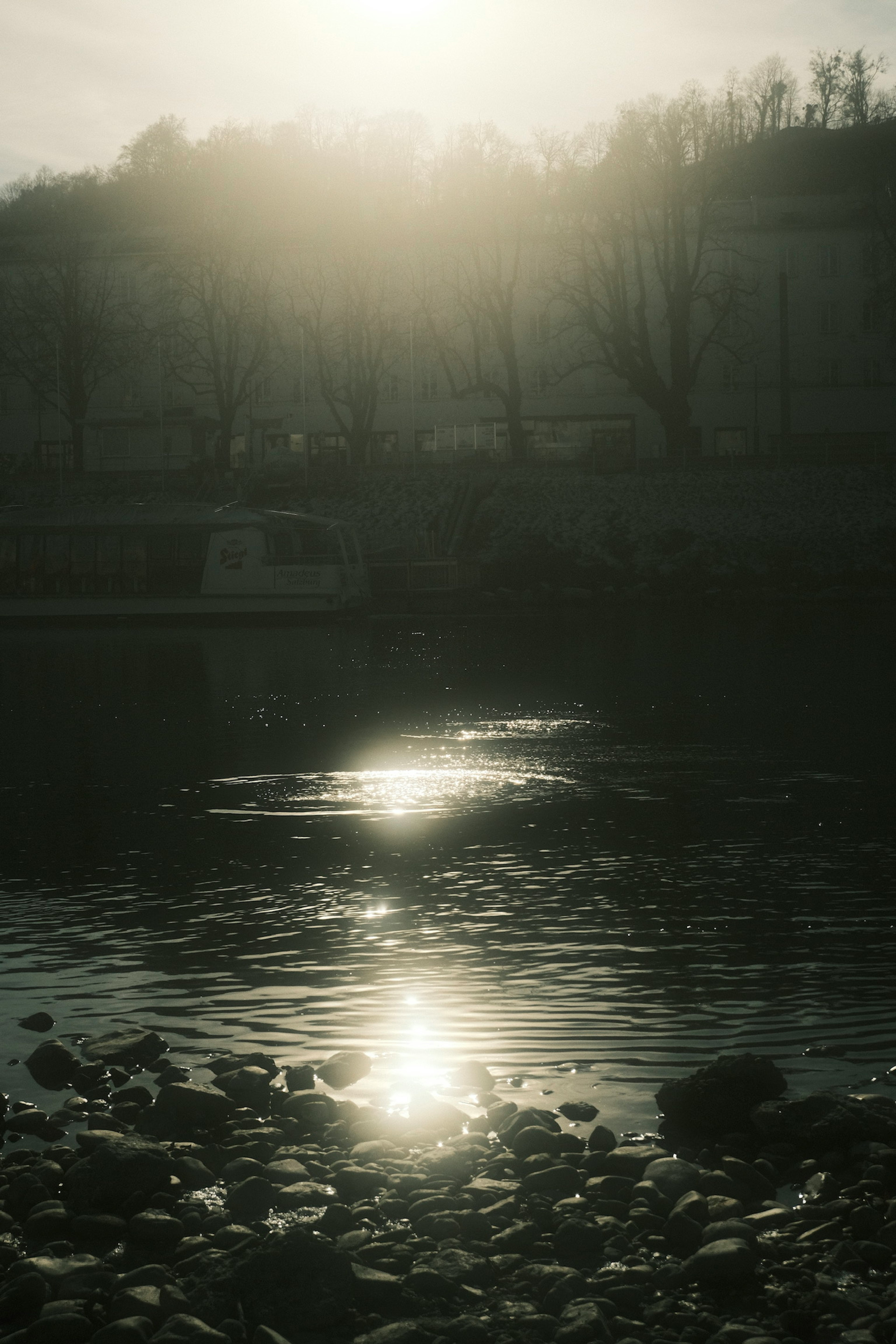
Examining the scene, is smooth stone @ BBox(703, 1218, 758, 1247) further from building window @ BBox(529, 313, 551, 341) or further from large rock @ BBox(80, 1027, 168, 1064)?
building window @ BBox(529, 313, 551, 341)

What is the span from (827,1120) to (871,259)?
84.4 meters

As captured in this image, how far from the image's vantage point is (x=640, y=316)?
2913 inches

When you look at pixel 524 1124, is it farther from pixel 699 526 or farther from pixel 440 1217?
pixel 699 526

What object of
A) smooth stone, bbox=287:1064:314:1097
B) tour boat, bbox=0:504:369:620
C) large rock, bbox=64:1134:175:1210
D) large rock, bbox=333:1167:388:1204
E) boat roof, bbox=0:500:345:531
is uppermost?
boat roof, bbox=0:500:345:531

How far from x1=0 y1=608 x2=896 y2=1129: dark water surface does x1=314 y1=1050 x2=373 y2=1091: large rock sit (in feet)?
0.32

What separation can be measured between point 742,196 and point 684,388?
2215 centimetres

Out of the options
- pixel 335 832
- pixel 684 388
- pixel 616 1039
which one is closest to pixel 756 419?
pixel 684 388

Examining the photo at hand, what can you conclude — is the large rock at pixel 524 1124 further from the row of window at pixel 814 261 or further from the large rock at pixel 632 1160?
the row of window at pixel 814 261

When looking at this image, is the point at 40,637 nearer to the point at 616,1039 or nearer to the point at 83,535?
the point at 83,535

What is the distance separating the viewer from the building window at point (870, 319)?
281 feet

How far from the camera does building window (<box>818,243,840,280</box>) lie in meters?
87.9

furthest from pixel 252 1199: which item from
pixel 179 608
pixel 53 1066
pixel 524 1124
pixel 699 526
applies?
pixel 699 526

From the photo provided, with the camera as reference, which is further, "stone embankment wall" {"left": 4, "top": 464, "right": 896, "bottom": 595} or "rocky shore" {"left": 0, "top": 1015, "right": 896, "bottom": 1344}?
"stone embankment wall" {"left": 4, "top": 464, "right": 896, "bottom": 595}

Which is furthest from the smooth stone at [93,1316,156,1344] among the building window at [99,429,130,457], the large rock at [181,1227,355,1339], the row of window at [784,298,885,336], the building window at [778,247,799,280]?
the building window at [99,429,130,457]
